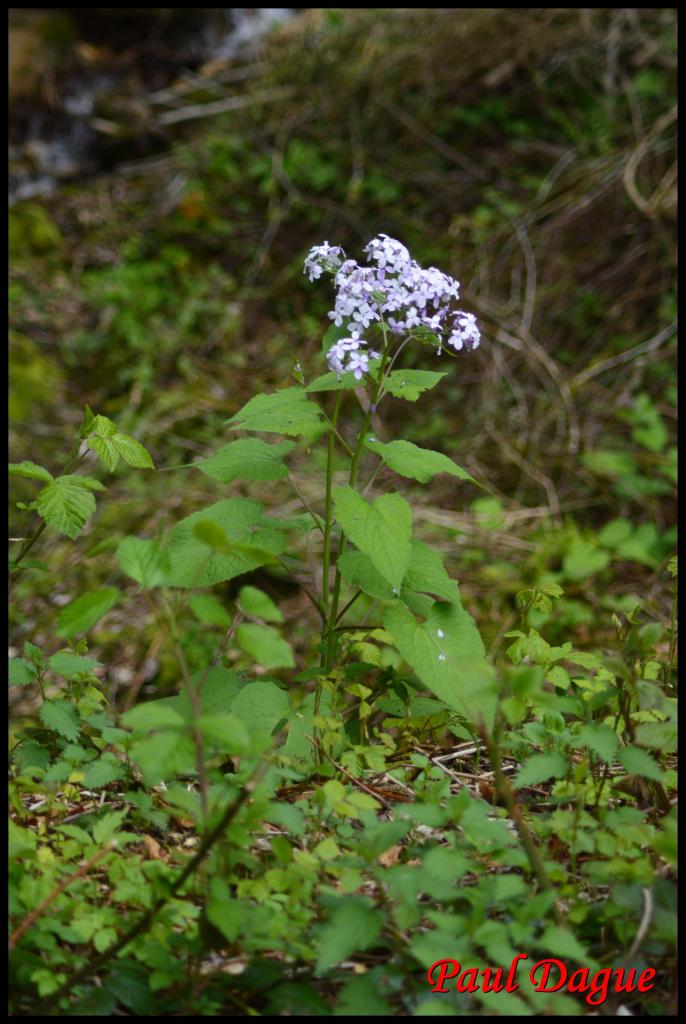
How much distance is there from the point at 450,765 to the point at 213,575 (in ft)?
2.47

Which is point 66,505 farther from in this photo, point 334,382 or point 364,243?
point 364,243

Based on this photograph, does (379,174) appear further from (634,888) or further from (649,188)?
(634,888)

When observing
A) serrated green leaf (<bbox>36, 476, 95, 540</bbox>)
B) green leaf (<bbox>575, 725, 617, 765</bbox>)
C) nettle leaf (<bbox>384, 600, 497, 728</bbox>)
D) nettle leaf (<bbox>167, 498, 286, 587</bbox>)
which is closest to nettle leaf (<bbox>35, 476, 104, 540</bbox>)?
serrated green leaf (<bbox>36, 476, 95, 540</bbox>)

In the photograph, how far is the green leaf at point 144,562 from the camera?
1240mm

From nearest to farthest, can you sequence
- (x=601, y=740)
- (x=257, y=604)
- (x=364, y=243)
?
(x=257, y=604) → (x=601, y=740) → (x=364, y=243)

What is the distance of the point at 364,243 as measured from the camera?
580 centimetres

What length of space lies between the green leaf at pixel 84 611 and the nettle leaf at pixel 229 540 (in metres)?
0.42

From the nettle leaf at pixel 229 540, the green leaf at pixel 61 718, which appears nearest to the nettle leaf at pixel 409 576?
the nettle leaf at pixel 229 540

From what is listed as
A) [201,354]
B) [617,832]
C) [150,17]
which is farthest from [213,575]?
[150,17]

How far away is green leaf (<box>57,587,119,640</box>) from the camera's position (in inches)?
47.3

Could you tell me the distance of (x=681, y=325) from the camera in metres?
4.61

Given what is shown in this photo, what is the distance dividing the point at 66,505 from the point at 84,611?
0.68 m

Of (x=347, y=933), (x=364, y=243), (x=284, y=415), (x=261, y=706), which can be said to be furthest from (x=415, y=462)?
(x=364, y=243)

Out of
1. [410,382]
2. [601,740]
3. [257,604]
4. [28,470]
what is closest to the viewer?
[257,604]
